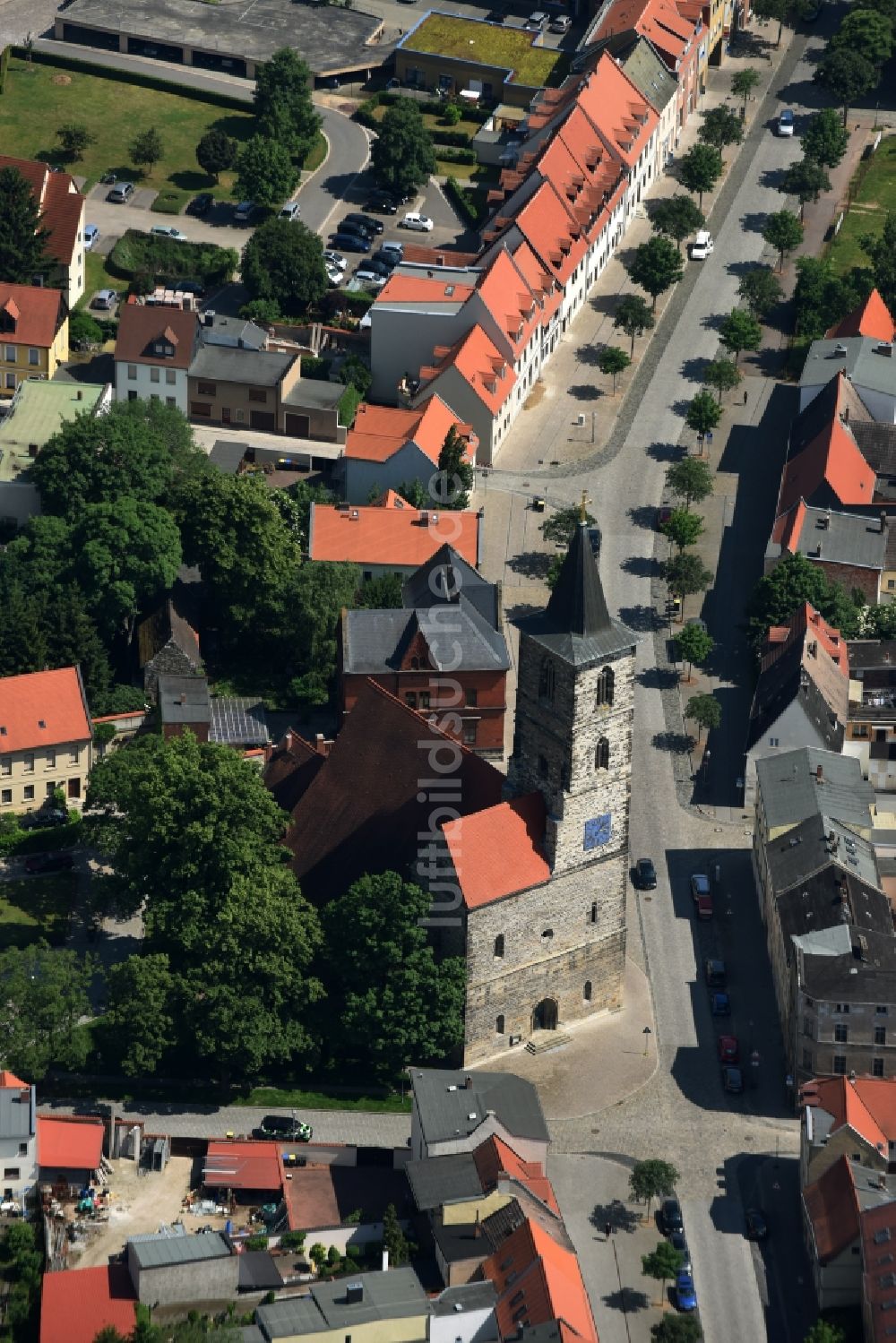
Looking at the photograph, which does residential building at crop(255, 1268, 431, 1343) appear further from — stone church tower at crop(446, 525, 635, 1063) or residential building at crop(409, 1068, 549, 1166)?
stone church tower at crop(446, 525, 635, 1063)

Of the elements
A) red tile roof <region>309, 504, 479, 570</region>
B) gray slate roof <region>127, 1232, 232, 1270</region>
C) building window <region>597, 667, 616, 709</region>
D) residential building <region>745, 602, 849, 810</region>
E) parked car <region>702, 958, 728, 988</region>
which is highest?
red tile roof <region>309, 504, 479, 570</region>

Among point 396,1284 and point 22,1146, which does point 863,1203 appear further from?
point 22,1146

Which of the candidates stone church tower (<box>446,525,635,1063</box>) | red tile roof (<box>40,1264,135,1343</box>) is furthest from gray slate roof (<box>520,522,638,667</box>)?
red tile roof (<box>40,1264,135,1343</box>)

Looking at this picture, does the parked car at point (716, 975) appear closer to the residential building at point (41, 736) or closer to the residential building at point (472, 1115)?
the residential building at point (472, 1115)

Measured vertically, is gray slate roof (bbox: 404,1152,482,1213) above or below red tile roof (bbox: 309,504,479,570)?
below

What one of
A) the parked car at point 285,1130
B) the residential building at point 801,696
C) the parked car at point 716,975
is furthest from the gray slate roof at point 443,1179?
the residential building at point 801,696

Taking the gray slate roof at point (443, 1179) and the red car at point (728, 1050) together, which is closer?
the gray slate roof at point (443, 1179)

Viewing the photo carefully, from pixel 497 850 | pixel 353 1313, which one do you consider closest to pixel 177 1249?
pixel 353 1313
